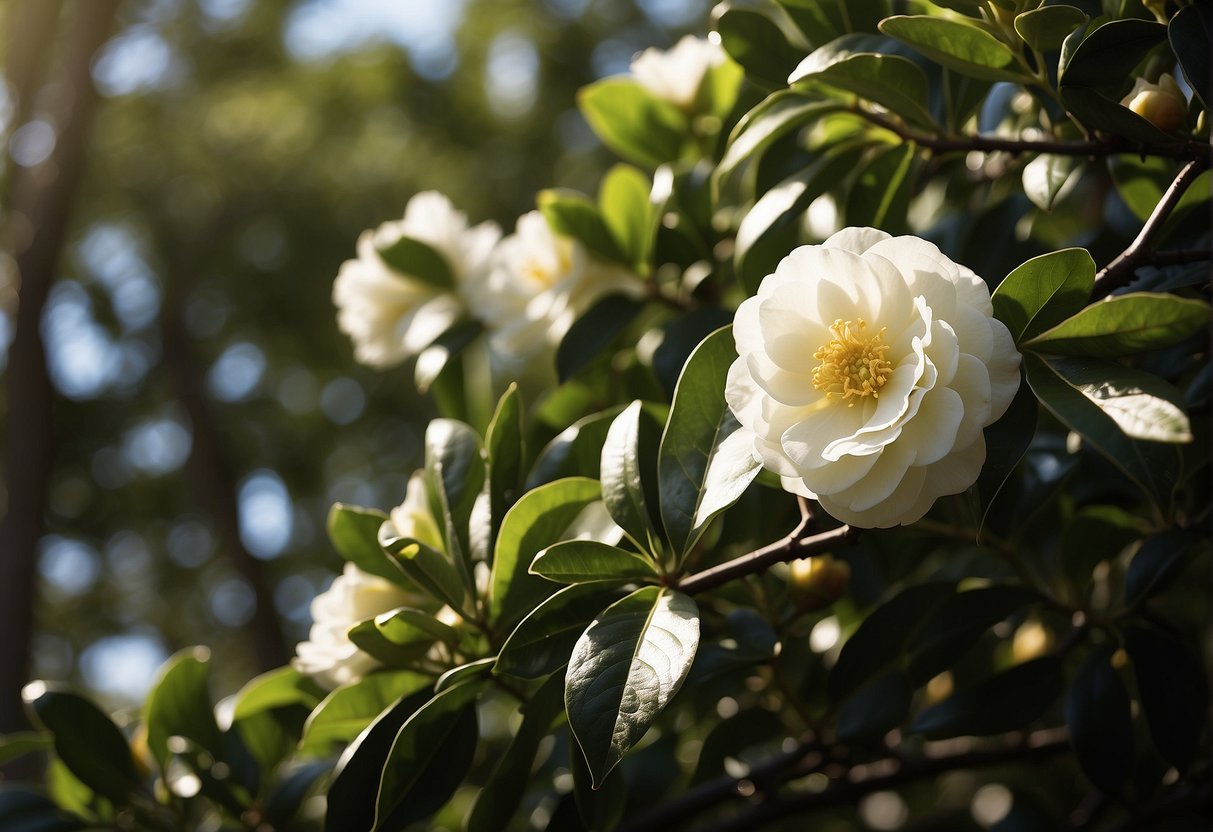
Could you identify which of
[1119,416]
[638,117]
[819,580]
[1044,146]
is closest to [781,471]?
[1119,416]

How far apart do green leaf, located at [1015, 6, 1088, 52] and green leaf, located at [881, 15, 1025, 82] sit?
0.03 meters

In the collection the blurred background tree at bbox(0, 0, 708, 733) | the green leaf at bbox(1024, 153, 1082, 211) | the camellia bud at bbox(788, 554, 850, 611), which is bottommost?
the blurred background tree at bbox(0, 0, 708, 733)

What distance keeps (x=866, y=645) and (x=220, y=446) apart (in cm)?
452

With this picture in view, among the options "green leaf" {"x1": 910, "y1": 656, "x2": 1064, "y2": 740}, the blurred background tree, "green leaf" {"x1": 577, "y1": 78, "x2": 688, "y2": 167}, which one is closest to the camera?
"green leaf" {"x1": 910, "y1": 656, "x2": 1064, "y2": 740}

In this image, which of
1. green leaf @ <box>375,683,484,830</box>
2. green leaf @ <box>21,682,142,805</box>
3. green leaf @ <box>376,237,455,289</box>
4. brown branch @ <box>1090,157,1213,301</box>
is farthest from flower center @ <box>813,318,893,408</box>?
green leaf @ <box>21,682,142,805</box>

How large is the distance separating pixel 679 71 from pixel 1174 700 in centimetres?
86

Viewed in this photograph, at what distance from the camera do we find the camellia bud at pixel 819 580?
93 centimetres

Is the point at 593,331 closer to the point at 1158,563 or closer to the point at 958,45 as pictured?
the point at 958,45

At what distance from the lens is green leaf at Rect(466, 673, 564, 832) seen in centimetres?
85

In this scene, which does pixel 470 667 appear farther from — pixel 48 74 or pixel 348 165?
pixel 348 165

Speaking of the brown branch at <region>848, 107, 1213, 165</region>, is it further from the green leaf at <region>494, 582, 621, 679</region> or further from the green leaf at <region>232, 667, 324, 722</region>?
the green leaf at <region>232, 667, 324, 722</region>

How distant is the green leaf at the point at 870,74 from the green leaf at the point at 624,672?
1.35 feet

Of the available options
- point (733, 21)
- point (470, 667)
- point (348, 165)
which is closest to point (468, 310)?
point (733, 21)

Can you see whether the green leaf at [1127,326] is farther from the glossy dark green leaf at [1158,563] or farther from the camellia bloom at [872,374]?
the glossy dark green leaf at [1158,563]
